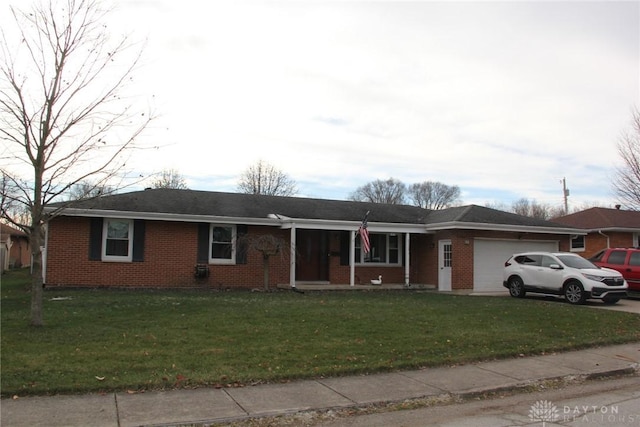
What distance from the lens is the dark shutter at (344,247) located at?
21.1 meters

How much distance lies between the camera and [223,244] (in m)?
19.1

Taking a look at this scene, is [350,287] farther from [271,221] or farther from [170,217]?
[170,217]

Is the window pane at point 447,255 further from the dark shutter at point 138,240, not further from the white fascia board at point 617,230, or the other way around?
the dark shutter at point 138,240

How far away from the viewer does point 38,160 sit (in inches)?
353

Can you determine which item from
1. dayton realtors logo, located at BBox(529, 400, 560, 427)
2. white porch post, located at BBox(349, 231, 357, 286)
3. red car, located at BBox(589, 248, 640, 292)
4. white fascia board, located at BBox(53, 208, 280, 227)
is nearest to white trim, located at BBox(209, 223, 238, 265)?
white fascia board, located at BBox(53, 208, 280, 227)

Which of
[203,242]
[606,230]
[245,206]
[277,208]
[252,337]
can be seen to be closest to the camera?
[252,337]

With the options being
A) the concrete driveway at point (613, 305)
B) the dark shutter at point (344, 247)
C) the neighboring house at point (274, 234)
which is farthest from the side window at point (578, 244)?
the dark shutter at point (344, 247)

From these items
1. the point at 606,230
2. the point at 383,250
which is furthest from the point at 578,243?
the point at 383,250

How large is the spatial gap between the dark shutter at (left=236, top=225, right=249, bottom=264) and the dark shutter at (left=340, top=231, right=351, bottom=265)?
410 cm

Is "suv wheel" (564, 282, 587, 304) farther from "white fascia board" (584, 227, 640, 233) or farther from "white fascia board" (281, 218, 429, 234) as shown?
"white fascia board" (584, 227, 640, 233)

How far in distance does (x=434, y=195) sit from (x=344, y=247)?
62.9 m

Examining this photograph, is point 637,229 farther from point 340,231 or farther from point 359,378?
point 359,378

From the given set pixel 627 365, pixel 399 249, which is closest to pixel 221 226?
pixel 399 249

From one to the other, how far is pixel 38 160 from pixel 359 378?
6579 mm
